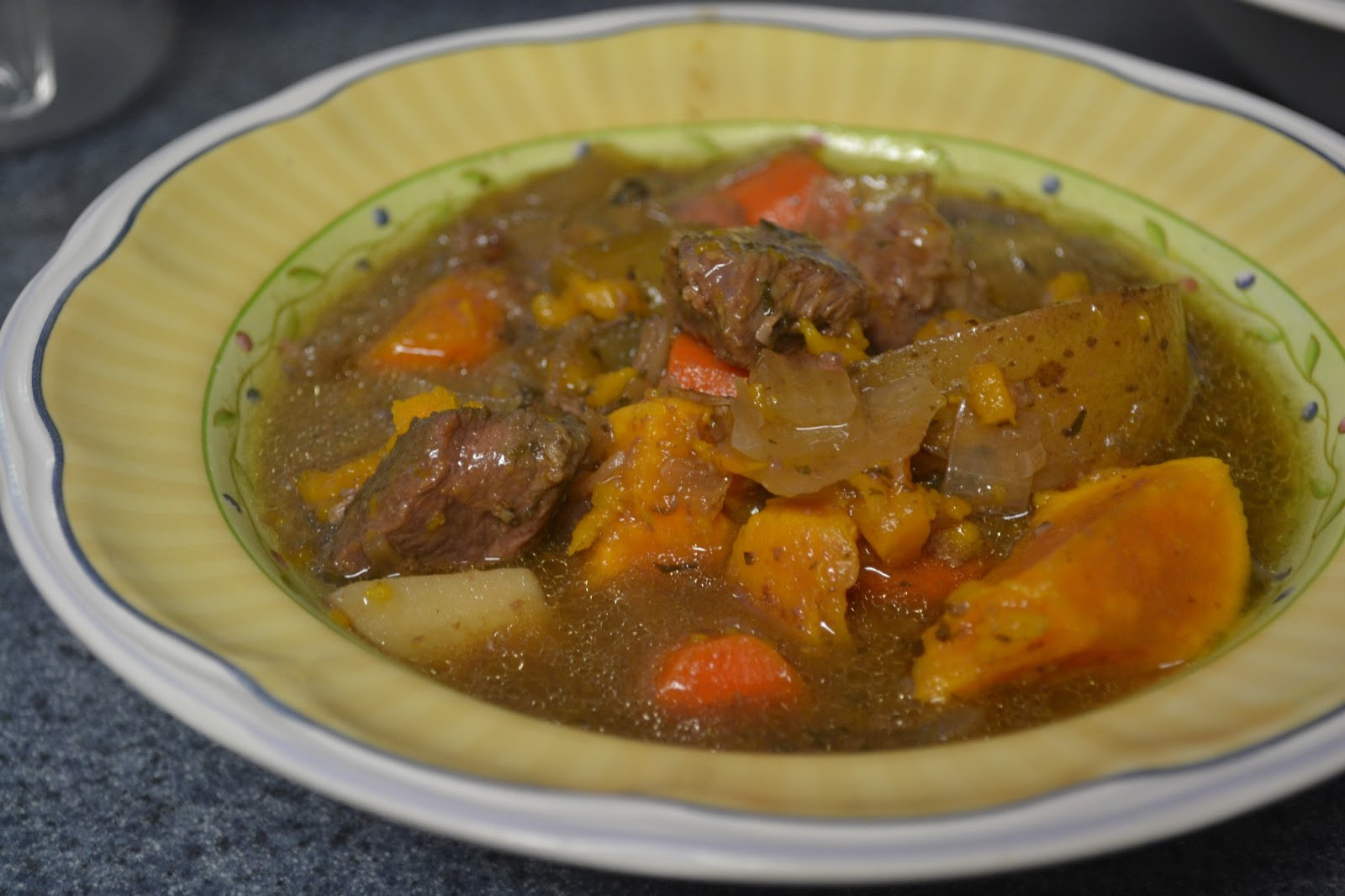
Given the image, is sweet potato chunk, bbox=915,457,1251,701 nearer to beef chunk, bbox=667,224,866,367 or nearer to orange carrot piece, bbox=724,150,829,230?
beef chunk, bbox=667,224,866,367

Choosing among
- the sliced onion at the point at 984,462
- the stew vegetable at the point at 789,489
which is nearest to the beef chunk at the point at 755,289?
the stew vegetable at the point at 789,489

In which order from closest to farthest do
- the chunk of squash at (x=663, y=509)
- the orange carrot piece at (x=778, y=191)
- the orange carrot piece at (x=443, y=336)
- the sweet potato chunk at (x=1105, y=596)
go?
the sweet potato chunk at (x=1105, y=596) < the chunk of squash at (x=663, y=509) < the orange carrot piece at (x=443, y=336) < the orange carrot piece at (x=778, y=191)

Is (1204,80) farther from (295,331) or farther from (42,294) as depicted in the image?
(42,294)

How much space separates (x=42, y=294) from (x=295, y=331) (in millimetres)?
678

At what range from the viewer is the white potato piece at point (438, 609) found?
2.33 meters

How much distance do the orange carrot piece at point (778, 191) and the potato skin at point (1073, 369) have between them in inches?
36.7

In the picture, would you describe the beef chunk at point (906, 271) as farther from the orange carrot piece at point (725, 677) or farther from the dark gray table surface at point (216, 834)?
the dark gray table surface at point (216, 834)

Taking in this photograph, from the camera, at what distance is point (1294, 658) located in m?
2.03

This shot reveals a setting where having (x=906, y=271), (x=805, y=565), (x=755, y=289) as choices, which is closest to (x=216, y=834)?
(x=805, y=565)

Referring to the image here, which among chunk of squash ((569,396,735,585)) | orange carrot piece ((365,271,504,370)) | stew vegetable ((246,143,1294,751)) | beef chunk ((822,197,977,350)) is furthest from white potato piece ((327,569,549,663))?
beef chunk ((822,197,977,350))

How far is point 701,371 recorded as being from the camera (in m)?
2.80

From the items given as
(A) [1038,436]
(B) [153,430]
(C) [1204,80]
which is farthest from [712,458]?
(C) [1204,80]

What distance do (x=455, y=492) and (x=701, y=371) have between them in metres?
0.69

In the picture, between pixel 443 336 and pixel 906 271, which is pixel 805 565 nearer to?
pixel 906 271
